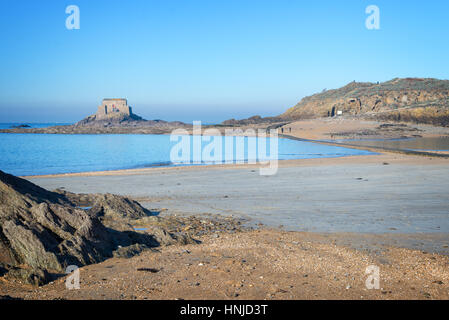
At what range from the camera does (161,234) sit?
6.66 m

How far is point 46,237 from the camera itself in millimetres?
5492

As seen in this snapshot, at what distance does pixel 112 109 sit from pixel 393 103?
315ft

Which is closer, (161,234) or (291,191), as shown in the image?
(161,234)

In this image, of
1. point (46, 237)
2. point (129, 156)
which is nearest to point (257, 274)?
point (46, 237)

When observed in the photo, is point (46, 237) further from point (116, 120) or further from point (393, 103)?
point (116, 120)

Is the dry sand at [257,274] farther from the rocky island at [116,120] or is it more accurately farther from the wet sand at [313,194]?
the rocky island at [116,120]

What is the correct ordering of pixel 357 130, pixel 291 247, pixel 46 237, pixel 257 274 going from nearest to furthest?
pixel 257 274, pixel 46 237, pixel 291 247, pixel 357 130

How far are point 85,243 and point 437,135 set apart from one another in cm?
4529

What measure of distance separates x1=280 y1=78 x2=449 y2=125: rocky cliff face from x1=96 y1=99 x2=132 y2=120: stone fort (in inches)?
2435

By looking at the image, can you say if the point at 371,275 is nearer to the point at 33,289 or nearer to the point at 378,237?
the point at 378,237

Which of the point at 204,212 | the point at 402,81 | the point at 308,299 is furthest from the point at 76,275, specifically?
the point at 402,81

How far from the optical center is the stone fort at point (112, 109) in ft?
407

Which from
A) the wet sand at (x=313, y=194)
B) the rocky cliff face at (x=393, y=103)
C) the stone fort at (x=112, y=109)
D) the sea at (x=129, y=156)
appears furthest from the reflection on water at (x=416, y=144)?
the stone fort at (x=112, y=109)

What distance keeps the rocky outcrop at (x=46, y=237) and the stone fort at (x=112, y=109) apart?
399 ft
